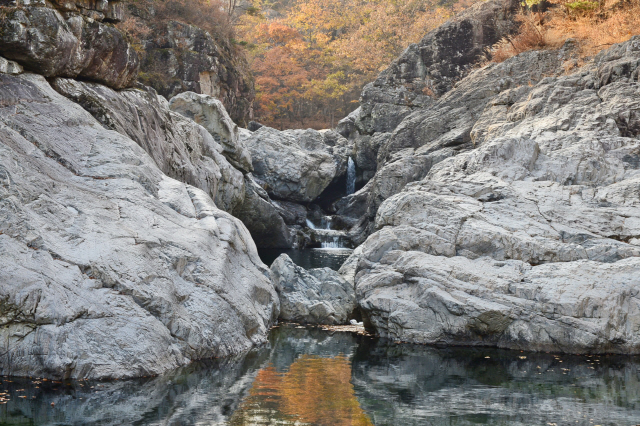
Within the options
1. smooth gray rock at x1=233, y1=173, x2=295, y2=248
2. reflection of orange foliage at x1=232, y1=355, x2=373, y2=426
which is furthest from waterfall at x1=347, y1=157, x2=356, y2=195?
reflection of orange foliage at x1=232, y1=355, x2=373, y2=426

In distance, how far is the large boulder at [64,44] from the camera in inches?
478

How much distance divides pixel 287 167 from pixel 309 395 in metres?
23.4

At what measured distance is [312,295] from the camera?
1364cm

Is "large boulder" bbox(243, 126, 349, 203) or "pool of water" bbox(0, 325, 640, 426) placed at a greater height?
"large boulder" bbox(243, 126, 349, 203)

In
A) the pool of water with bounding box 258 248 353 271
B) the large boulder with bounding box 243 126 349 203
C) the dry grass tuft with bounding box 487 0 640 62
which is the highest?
the dry grass tuft with bounding box 487 0 640 62

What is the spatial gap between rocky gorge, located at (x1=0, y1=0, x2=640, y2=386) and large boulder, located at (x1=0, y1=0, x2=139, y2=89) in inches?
1.7

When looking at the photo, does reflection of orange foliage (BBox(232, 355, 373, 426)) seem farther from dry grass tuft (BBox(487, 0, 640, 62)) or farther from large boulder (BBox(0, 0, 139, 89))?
dry grass tuft (BBox(487, 0, 640, 62))

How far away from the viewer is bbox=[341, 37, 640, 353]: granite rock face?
35.2ft

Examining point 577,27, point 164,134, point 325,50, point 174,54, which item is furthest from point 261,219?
point 325,50

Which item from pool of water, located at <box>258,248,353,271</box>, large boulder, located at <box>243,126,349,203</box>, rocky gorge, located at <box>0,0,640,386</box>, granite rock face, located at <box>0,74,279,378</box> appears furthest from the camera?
large boulder, located at <box>243,126,349,203</box>

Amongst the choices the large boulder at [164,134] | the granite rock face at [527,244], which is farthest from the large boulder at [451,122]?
the large boulder at [164,134]

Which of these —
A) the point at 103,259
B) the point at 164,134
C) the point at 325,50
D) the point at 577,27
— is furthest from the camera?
the point at 325,50

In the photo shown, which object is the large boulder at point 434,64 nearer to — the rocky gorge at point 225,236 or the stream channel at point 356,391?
the rocky gorge at point 225,236

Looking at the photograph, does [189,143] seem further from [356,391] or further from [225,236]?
[356,391]
